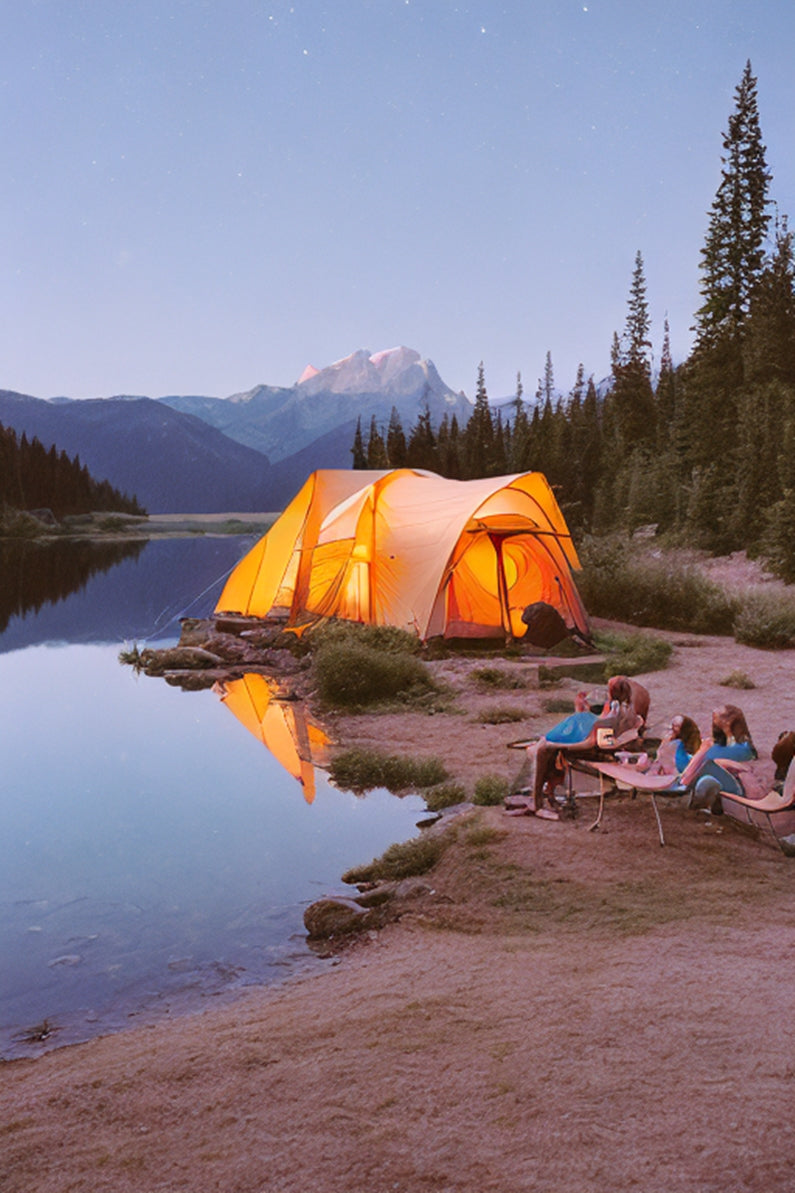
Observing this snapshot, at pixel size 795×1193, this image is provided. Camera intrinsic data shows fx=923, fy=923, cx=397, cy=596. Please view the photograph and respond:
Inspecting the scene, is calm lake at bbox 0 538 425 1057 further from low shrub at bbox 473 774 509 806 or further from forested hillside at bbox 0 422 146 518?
forested hillside at bbox 0 422 146 518

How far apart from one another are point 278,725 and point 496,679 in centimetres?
321

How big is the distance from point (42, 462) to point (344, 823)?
90.0 meters

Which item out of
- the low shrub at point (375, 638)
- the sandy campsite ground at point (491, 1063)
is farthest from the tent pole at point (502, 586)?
the sandy campsite ground at point (491, 1063)

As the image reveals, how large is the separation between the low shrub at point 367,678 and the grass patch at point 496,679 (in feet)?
2.33

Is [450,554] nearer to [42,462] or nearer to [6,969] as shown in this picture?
[6,969]

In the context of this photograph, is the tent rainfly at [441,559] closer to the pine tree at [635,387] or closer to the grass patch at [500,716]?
the grass patch at [500,716]

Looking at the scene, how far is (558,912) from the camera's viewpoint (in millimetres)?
5738

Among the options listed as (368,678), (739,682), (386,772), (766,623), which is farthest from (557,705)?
(766,623)

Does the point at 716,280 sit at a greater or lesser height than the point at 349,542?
greater

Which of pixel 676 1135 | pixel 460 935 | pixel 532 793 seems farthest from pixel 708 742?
pixel 676 1135

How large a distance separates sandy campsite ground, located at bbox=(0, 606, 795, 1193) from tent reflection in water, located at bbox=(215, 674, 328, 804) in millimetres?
4297

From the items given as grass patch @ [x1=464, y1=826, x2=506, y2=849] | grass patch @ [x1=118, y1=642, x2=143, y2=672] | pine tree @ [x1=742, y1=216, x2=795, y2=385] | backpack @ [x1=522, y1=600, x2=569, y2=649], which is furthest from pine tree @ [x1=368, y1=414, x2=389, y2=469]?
grass patch @ [x1=464, y1=826, x2=506, y2=849]

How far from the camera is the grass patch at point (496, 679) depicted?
43.6 ft

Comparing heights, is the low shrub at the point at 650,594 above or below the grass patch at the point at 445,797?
above
